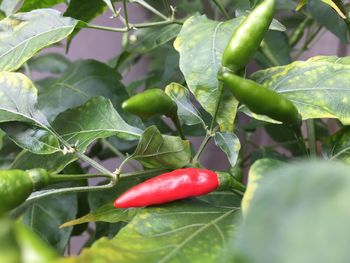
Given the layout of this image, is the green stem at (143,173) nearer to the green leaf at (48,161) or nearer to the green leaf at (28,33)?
the green leaf at (48,161)

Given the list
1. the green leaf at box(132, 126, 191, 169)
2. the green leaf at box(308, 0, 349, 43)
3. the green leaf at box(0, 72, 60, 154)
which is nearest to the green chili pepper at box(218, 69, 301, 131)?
the green leaf at box(132, 126, 191, 169)

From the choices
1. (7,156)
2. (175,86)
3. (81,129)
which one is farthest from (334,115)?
(7,156)

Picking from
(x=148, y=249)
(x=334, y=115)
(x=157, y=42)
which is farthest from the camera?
(x=157, y=42)

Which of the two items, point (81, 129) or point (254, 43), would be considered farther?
point (81, 129)

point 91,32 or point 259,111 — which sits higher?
point 259,111

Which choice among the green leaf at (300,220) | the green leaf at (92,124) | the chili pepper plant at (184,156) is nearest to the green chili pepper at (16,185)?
the chili pepper plant at (184,156)

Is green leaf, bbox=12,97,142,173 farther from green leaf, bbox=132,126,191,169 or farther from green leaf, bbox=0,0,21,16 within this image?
green leaf, bbox=0,0,21,16

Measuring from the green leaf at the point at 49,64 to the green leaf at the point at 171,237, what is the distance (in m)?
0.75

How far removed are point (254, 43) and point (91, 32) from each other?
1.09 meters

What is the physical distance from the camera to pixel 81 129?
21.0 inches

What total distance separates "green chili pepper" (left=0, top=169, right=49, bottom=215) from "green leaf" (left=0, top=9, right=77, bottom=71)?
0.17m

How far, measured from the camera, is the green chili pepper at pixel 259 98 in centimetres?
36

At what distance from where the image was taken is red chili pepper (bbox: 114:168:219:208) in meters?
0.43

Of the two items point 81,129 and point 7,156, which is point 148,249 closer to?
point 81,129
